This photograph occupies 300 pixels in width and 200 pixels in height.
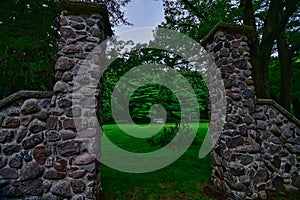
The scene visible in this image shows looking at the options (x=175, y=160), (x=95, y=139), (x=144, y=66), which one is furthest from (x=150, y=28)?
(x=95, y=139)

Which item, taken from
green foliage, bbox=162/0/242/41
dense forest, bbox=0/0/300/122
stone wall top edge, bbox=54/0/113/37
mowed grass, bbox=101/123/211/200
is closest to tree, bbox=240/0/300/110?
dense forest, bbox=0/0/300/122

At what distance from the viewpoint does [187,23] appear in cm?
677

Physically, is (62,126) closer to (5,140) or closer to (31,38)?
(5,140)

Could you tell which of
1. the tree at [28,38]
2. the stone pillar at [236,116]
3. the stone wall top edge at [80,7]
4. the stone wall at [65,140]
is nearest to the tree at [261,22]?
the stone pillar at [236,116]

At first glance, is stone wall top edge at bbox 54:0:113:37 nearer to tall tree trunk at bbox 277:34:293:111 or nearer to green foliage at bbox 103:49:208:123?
green foliage at bbox 103:49:208:123

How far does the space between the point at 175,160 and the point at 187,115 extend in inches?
131

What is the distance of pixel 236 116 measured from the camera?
10.9 feet

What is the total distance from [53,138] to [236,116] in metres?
2.83

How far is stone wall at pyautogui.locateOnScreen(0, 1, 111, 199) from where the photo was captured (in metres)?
2.61

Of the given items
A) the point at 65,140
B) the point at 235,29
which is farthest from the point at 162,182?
the point at 235,29

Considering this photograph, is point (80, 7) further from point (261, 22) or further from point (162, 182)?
point (261, 22)

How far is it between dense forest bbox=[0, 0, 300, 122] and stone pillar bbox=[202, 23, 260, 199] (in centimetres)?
166

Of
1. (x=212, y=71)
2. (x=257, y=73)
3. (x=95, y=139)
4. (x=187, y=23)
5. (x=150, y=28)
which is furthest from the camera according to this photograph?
(x=187, y=23)

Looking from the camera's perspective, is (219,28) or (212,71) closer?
(219,28)
